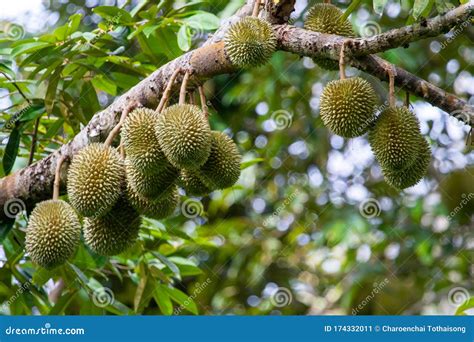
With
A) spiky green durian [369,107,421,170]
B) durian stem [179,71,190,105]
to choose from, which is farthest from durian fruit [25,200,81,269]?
spiky green durian [369,107,421,170]

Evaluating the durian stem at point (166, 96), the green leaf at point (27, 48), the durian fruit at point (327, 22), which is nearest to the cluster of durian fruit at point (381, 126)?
the durian fruit at point (327, 22)

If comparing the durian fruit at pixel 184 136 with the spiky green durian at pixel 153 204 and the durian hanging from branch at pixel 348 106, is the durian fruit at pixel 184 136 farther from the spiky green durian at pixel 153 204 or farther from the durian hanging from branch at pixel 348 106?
the durian hanging from branch at pixel 348 106

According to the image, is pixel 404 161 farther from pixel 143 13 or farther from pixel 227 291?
pixel 227 291

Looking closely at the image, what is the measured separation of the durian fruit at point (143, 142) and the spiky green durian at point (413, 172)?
0.65m

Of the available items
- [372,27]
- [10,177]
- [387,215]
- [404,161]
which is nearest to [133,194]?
[10,177]

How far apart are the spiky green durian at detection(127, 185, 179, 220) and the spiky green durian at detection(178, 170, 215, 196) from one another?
0.03 metres

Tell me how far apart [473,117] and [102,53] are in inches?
53.3

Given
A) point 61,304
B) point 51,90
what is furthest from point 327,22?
point 61,304

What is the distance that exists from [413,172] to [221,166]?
552 millimetres

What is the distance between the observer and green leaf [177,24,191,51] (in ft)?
8.13

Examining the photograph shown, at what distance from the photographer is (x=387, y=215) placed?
476cm

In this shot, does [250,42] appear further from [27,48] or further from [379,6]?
[27,48]

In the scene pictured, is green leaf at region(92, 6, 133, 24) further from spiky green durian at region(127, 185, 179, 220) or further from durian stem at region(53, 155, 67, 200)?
spiky green durian at region(127, 185, 179, 220)

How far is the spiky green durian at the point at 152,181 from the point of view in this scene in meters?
1.95
